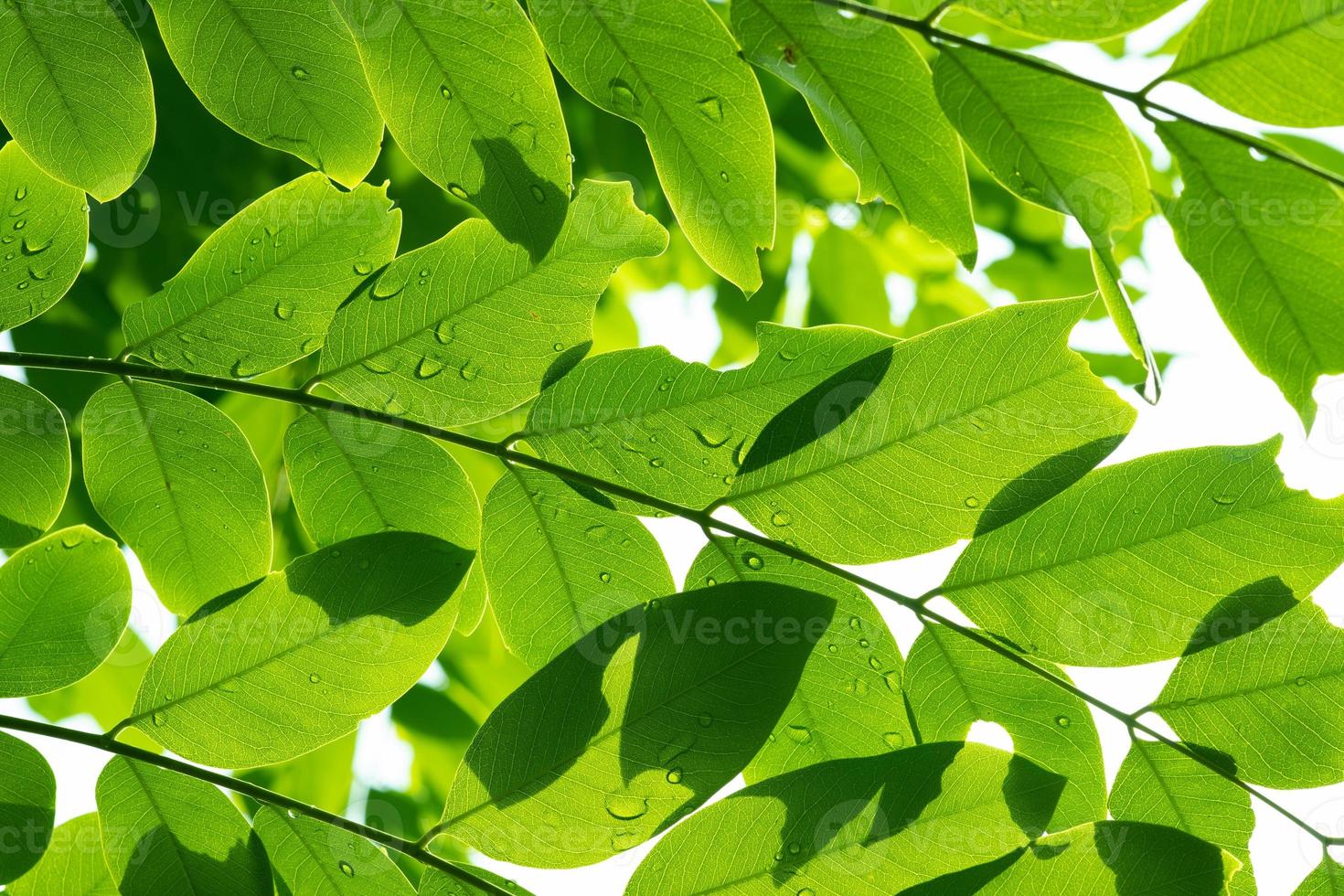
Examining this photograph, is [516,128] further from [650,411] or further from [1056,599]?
[1056,599]

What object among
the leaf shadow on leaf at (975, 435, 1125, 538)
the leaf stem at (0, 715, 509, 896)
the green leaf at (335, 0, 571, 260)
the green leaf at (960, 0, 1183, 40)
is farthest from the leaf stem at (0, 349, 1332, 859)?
the green leaf at (960, 0, 1183, 40)

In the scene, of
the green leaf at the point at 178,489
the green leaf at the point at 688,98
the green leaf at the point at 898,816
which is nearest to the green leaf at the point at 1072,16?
the green leaf at the point at 688,98

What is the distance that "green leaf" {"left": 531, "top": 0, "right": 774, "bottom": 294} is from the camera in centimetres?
87

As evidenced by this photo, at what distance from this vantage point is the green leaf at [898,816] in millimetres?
843

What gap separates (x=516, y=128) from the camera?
86cm

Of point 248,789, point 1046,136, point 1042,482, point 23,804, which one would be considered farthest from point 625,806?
point 1046,136

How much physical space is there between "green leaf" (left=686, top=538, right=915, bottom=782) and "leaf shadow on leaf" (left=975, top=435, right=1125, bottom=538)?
0.14 metres

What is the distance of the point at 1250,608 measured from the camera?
2.91 feet

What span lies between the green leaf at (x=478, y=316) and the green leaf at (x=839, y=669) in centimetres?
25

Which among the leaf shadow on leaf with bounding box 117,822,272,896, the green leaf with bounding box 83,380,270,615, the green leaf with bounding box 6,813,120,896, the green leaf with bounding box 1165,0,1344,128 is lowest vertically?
the green leaf with bounding box 6,813,120,896

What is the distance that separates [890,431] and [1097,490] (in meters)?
0.20

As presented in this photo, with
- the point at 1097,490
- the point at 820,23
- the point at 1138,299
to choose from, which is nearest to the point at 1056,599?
the point at 1097,490

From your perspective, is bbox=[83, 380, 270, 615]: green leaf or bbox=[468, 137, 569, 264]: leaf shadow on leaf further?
bbox=[83, 380, 270, 615]: green leaf

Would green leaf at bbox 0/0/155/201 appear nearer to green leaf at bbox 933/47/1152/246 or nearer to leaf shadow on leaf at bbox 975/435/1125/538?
green leaf at bbox 933/47/1152/246
